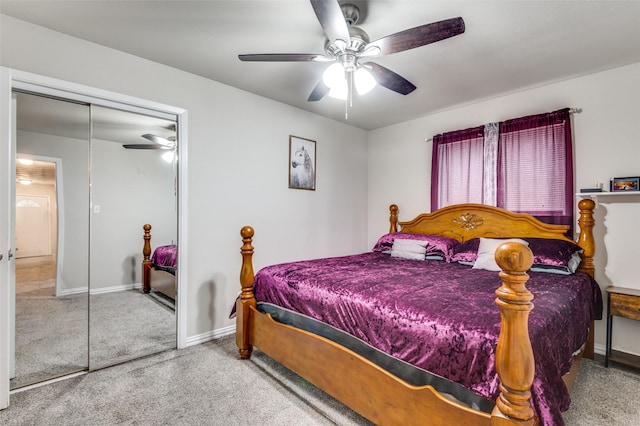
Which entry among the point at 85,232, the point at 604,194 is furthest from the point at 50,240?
the point at 604,194

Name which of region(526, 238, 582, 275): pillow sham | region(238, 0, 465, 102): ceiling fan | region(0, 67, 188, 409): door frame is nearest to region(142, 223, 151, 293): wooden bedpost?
region(0, 67, 188, 409): door frame

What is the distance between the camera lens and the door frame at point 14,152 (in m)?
2.02

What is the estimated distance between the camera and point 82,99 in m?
2.40

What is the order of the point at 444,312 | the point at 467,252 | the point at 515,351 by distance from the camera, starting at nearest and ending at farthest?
the point at 515,351 → the point at 444,312 → the point at 467,252

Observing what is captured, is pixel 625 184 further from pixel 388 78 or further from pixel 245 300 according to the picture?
pixel 245 300

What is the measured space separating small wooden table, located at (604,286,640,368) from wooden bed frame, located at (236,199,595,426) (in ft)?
0.60

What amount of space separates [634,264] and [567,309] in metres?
1.59

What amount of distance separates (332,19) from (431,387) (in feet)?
6.16

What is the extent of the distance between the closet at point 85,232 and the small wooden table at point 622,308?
375 centimetres

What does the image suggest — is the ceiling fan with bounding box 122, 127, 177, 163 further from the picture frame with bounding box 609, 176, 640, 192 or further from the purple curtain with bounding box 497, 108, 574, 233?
the picture frame with bounding box 609, 176, 640, 192

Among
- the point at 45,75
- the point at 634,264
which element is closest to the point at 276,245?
the point at 45,75

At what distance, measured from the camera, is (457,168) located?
3.72m

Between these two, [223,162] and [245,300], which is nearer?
[245,300]

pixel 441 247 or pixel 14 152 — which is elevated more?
pixel 14 152
